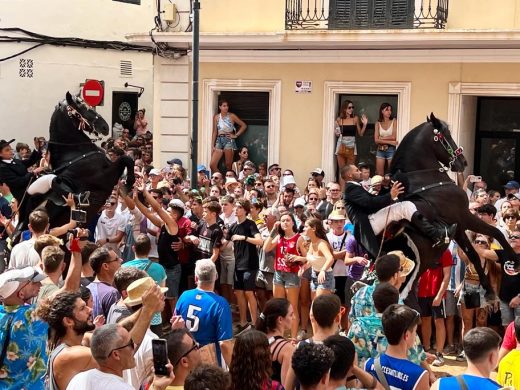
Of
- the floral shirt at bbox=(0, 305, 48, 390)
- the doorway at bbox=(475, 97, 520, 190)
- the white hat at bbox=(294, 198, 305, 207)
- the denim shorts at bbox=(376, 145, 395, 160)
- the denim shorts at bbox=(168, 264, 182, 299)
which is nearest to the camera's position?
the floral shirt at bbox=(0, 305, 48, 390)

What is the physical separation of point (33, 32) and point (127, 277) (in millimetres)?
18623

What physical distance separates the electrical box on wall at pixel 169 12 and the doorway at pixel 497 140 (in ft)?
20.1

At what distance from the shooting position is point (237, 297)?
1213 centimetres

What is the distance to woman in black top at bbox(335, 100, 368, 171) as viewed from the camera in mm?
17656

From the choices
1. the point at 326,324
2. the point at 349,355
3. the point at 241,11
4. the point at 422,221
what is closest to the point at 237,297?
the point at 422,221

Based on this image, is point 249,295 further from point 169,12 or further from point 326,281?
point 169,12

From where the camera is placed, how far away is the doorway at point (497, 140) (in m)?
17.3

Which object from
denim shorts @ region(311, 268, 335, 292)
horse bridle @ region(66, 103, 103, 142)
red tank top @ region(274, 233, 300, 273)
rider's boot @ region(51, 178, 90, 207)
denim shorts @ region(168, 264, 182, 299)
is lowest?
denim shorts @ region(168, 264, 182, 299)

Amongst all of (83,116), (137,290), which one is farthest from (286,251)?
(137,290)

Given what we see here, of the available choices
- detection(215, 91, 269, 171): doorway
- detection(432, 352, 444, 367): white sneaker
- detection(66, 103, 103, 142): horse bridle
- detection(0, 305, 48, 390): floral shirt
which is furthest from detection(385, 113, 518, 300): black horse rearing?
detection(215, 91, 269, 171): doorway

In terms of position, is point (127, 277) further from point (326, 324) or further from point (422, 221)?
point (422, 221)

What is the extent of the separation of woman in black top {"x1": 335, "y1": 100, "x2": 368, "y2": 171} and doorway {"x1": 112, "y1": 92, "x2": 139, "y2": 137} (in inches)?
397

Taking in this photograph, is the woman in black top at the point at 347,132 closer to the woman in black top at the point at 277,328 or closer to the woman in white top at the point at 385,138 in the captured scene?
the woman in white top at the point at 385,138

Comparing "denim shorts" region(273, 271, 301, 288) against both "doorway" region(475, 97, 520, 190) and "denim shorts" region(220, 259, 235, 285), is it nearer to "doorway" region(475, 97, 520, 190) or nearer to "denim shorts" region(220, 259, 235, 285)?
"denim shorts" region(220, 259, 235, 285)
